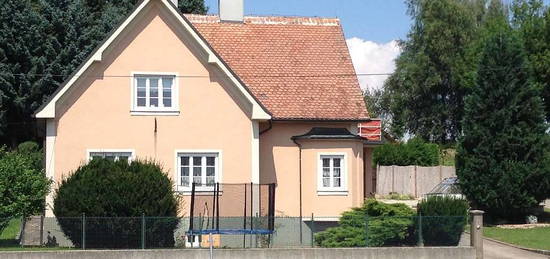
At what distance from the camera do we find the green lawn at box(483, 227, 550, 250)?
30692mm

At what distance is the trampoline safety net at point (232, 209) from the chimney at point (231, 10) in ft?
27.3

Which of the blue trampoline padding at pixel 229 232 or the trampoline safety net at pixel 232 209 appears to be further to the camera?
the trampoline safety net at pixel 232 209

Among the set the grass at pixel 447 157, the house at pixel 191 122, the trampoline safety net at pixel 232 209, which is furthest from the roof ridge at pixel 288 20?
the grass at pixel 447 157

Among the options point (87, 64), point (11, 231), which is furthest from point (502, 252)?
point (11, 231)

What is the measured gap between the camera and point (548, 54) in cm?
5756

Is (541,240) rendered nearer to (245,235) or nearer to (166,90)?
(245,235)

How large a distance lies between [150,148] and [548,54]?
34.5 metres

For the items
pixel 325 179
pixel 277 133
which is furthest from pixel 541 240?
pixel 277 133

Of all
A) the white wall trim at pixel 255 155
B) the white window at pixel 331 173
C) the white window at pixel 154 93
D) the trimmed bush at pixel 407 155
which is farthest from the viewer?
the trimmed bush at pixel 407 155

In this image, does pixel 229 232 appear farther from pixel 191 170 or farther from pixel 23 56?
pixel 23 56

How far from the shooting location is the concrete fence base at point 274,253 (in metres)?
24.8

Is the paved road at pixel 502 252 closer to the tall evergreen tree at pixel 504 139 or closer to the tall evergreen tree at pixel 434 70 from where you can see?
the tall evergreen tree at pixel 504 139

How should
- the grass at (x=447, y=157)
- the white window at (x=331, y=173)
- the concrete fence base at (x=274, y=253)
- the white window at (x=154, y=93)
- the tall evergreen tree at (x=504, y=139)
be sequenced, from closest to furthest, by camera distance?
the concrete fence base at (x=274, y=253)
the white window at (x=154, y=93)
the white window at (x=331, y=173)
the tall evergreen tree at (x=504, y=139)
the grass at (x=447, y=157)

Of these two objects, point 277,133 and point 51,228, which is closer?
point 51,228
